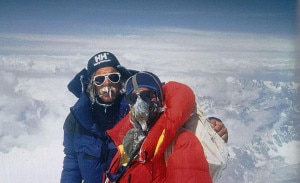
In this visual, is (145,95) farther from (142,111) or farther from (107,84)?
(107,84)

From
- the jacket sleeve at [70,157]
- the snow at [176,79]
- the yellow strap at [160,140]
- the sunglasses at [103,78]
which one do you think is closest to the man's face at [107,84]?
the sunglasses at [103,78]

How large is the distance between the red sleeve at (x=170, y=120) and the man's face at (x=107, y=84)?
0.46m

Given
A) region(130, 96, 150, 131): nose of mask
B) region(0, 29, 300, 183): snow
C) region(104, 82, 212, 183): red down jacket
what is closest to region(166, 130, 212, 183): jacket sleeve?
region(104, 82, 212, 183): red down jacket

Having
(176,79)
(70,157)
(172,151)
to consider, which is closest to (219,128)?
(172,151)

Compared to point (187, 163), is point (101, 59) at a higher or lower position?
higher

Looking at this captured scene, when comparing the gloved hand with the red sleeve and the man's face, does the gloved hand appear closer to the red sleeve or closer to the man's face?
the red sleeve

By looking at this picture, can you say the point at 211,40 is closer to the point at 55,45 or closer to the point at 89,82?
the point at 55,45

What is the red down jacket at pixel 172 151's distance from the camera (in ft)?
3.77

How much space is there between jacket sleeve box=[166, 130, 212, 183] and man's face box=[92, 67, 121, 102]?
0.57 m

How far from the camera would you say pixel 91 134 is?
1703 millimetres

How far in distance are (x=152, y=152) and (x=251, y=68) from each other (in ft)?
8.86

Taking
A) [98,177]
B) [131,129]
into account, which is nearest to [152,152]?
[131,129]

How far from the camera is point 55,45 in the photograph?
3965 mm

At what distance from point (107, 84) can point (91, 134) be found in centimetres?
26
